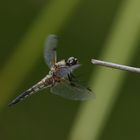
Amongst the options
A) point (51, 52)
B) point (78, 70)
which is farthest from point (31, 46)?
point (51, 52)

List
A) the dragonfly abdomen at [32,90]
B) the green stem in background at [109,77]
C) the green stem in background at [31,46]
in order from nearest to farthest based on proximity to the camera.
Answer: the dragonfly abdomen at [32,90]
the green stem in background at [109,77]
the green stem in background at [31,46]

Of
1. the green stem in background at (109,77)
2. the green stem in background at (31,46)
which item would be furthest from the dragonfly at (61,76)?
the green stem in background at (31,46)

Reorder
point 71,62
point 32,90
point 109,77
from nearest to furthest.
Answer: point 71,62
point 32,90
point 109,77

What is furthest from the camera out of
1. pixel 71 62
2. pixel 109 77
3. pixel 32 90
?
pixel 109 77

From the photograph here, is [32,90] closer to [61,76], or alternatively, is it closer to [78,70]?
[61,76]

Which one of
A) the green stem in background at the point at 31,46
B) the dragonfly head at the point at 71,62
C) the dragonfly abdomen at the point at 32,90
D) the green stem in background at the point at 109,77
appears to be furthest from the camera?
the green stem in background at the point at 31,46

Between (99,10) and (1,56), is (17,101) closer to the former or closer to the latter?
(1,56)

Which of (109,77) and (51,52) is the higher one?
(51,52)

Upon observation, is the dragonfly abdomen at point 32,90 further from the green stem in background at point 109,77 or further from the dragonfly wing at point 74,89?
the green stem in background at point 109,77

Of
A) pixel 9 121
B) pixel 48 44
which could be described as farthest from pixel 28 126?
pixel 48 44
